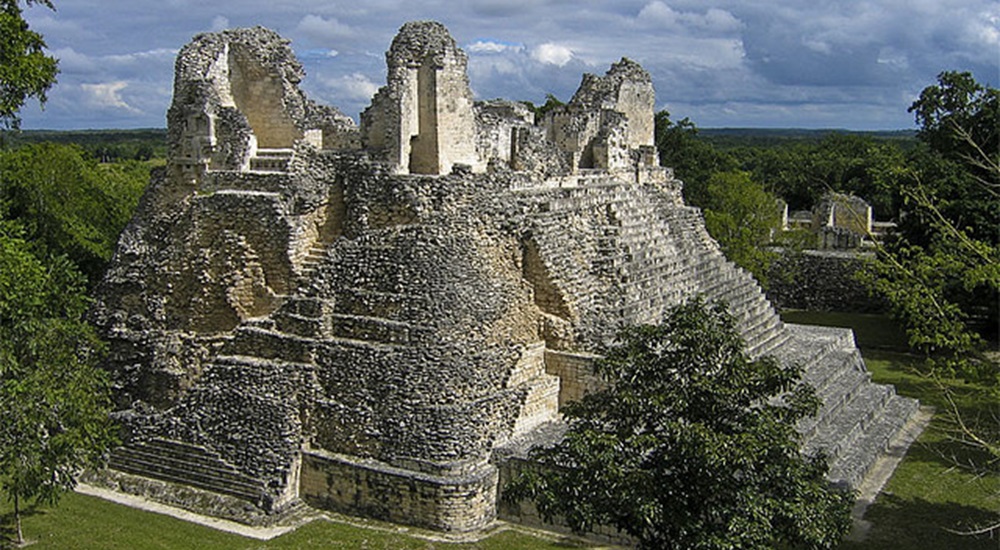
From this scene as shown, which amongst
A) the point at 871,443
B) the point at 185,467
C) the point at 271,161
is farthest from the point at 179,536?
the point at 871,443

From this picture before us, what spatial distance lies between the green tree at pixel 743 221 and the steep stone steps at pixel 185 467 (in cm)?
2040

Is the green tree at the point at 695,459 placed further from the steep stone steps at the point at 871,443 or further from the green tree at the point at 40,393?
the green tree at the point at 40,393

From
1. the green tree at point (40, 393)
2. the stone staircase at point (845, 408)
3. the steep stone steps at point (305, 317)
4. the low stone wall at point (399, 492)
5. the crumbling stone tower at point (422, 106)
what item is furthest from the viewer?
the crumbling stone tower at point (422, 106)

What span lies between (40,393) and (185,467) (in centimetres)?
308

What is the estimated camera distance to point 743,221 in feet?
109

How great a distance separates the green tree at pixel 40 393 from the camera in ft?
41.7

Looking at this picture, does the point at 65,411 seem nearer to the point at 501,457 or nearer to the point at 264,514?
the point at 264,514

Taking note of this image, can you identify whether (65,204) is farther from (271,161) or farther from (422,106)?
(422,106)

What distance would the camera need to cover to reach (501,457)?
14625 mm

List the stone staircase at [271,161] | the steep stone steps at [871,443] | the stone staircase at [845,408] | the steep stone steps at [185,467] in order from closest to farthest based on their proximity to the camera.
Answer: the steep stone steps at [185,467], the steep stone steps at [871,443], the stone staircase at [845,408], the stone staircase at [271,161]

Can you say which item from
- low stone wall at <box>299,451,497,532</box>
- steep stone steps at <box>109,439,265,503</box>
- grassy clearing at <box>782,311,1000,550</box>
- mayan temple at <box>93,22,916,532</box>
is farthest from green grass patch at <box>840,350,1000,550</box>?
steep stone steps at <box>109,439,265,503</box>

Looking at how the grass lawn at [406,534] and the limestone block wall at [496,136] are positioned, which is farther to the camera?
the limestone block wall at [496,136]

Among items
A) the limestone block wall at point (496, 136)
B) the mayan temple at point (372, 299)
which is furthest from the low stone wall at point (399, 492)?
the limestone block wall at point (496, 136)

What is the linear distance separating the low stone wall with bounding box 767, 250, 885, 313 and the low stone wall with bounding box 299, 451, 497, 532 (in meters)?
22.5
